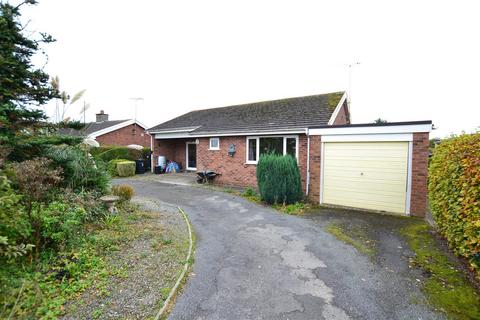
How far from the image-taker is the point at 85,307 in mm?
2873

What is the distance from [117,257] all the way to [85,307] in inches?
50.8

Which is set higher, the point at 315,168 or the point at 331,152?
the point at 331,152

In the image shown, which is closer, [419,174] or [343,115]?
[419,174]

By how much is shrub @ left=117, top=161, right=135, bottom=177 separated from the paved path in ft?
39.6

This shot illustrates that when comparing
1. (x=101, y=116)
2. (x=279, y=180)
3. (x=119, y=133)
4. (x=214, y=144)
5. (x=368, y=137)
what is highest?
(x=101, y=116)

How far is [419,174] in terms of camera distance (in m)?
7.28

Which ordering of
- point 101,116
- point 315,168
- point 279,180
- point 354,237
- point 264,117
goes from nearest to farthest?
point 354,237 → point 279,180 → point 315,168 → point 264,117 → point 101,116

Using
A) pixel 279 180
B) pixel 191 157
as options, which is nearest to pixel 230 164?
pixel 279 180

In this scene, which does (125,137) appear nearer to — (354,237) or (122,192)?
(122,192)

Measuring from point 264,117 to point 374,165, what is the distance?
22.3 ft

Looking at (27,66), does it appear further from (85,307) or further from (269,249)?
(269,249)

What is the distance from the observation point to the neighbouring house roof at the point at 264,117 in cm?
1120

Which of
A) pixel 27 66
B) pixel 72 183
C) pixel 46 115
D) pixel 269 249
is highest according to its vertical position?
pixel 27 66

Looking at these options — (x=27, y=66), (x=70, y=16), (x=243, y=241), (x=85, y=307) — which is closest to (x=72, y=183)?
(x=27, y=66)
